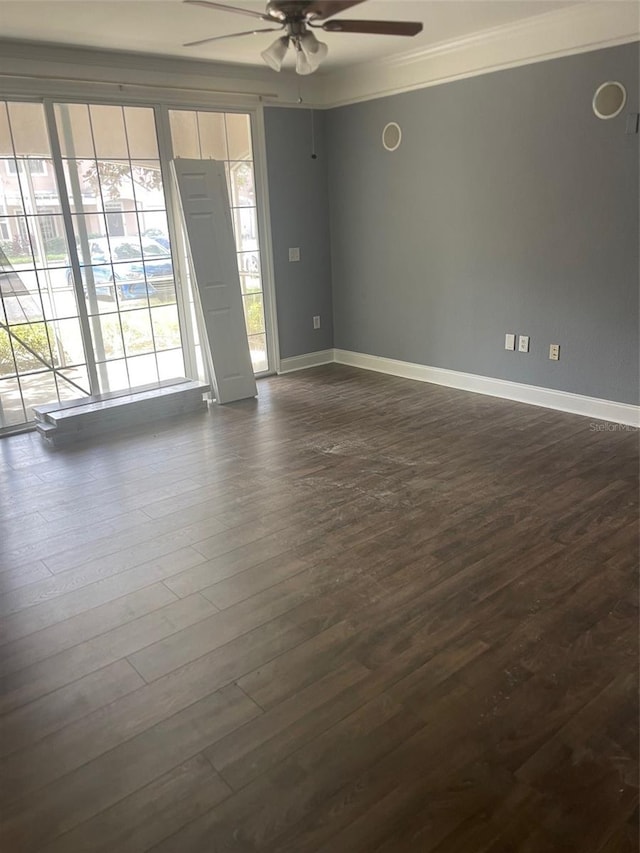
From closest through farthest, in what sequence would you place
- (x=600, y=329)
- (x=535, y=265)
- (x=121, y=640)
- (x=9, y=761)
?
(x=9, y=761), (x=121, y=640), (x=600, y=329), (x=535, y=265)

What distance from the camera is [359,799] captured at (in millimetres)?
1680

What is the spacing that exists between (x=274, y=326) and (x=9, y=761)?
15.2ft

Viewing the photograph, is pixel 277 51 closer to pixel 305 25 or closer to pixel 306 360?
pixel 305 25

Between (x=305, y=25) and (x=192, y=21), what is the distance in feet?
4.70

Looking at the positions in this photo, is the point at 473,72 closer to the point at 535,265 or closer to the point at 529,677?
the point at 535,265

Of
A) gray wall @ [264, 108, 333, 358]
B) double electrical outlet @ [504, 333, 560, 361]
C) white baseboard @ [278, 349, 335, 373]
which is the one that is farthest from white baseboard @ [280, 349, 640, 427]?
double electrical outlet @ [504, 333, 560, 361]

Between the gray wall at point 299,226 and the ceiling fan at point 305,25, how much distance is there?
2738mm

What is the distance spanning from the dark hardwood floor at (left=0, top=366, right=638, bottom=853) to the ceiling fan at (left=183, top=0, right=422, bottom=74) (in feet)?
7.09

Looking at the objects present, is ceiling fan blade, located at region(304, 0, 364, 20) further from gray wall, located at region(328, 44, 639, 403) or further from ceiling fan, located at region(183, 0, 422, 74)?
gray wall, located at region(328, 44, 639, 403)

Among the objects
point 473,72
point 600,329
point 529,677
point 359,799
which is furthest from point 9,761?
point 473,72

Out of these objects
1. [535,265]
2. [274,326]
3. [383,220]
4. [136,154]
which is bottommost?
[274,326]

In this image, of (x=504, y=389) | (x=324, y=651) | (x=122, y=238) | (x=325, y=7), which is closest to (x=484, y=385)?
(x=504, y=389)

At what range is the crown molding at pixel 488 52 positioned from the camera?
3.83 m

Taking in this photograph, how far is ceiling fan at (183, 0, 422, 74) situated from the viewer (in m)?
2.55
